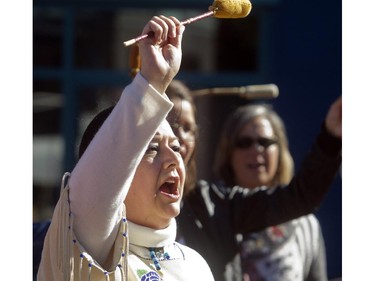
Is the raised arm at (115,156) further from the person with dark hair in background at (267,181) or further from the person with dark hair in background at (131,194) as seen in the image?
the person with dark hair in background at (267,181)

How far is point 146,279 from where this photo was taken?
145 centimetres

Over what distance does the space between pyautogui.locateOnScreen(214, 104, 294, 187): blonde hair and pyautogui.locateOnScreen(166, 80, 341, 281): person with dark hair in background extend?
97 mm

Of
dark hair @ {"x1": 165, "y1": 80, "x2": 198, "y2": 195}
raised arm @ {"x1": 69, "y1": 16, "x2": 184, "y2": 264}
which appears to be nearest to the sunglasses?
dark hair @ {"x1": 165, "y1": 80, "x2": 198, "y2": 195}

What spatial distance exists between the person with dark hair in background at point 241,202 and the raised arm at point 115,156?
487 millimetres

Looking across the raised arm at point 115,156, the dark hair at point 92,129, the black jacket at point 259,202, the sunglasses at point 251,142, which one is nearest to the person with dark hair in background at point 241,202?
the black jacket at point 259,202

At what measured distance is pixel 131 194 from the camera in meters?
1.49

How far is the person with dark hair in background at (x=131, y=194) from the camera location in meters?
1.34

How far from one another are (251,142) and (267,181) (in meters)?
0.11

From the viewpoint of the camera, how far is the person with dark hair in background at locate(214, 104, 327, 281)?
209 centimetres

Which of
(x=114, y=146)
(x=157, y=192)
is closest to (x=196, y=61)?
(x=157, y=192)

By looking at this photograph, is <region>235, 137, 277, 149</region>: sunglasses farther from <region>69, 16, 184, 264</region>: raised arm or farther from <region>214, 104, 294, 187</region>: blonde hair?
<region>69, 16, 184, 264</region>: raised arm
